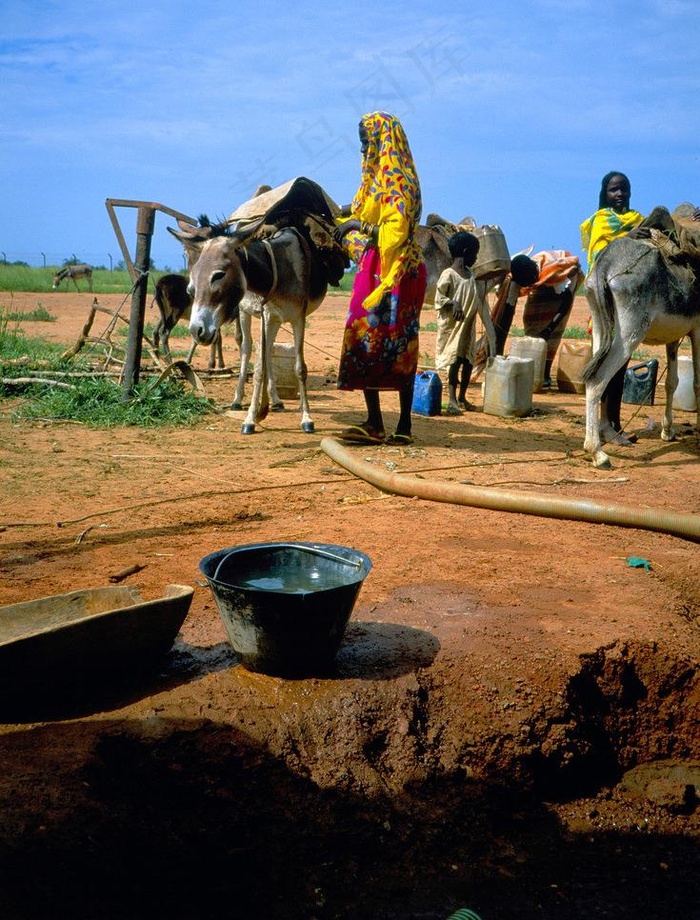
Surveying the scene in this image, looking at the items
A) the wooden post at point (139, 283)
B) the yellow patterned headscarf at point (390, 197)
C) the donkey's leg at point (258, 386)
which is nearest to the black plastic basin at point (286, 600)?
the yellow patterned headscarf at point (390, 197)

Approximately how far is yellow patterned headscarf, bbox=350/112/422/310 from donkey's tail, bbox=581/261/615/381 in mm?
1482

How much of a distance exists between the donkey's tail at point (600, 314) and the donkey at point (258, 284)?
97.9 inches

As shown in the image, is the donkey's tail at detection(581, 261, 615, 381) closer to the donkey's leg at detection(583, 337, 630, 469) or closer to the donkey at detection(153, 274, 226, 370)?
the donkey's leg at detection(583, 337, 630, 469)

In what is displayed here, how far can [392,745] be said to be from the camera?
3.11 m

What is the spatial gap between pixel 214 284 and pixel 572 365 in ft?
18.8

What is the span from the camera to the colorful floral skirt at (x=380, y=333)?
6898 mm

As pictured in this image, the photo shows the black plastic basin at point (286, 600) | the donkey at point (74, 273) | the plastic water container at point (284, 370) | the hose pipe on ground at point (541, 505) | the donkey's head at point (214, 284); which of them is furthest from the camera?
the donkey at point (74, 273)

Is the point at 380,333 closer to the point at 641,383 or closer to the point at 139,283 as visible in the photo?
the point at 139,283

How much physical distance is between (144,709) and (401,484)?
293 centimetres

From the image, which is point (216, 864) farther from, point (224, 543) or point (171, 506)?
point (171, 506)

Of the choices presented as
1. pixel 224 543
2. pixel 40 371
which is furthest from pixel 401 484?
pixel 40 371

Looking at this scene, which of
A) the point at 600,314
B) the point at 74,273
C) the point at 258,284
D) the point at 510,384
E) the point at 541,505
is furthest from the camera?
the point at 74,273

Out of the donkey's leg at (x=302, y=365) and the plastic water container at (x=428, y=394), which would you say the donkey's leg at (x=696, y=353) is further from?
the donkey's leg at (x=302, y=365)

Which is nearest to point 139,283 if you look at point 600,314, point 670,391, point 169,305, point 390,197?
point 169,305
